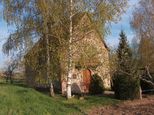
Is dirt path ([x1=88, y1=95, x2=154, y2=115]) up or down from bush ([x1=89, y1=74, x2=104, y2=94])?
down

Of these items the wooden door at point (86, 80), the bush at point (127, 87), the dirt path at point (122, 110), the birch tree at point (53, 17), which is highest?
the birch tree at point (53, 17)

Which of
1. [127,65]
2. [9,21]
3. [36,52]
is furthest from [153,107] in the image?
[9,21]

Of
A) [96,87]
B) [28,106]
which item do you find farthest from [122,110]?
[96,87]

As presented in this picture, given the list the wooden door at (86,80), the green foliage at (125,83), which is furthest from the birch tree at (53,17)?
the wooden door at (86,80)

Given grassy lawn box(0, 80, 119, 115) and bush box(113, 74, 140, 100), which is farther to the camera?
bush box(113, 74, 140, 100)

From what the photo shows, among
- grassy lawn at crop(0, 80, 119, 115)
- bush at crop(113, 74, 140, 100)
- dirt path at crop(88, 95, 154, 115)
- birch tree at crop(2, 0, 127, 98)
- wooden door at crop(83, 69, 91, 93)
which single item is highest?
birch tree at crop(2, 0, 127, 98)

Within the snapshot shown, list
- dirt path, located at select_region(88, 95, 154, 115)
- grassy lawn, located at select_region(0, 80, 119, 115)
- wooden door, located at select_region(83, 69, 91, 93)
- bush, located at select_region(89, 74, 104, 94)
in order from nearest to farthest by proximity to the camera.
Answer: grassy lawn, located at select_region(0, 80, 119, 115), dirt path, located at select_region(88, 95, 154, 115), bush, located at select_region(89, 74, 104, 94), wooden door, located at select_region(83, 69, 91, 93)

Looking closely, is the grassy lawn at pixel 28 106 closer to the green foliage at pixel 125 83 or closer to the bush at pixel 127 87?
the green foliage at pixel 125 83

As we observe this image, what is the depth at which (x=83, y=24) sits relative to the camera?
1184 inches

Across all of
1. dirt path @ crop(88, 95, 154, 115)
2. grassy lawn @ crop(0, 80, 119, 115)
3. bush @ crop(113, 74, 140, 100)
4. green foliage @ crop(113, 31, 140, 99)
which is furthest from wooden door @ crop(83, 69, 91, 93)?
grassy lawn @ crop(0, 80, 119, 115)

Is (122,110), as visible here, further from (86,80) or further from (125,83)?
(86,80)

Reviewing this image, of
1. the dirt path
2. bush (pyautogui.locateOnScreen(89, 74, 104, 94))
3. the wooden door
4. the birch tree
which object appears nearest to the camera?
the dirt path

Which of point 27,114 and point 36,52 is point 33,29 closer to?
point 36,52

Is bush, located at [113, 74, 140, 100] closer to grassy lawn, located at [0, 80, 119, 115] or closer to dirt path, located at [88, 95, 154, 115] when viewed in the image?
dirt path, located at [88, 95, 154, 115]
